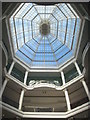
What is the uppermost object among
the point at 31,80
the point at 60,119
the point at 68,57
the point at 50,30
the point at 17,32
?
the point at 50,30

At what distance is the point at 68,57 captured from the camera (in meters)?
29.9

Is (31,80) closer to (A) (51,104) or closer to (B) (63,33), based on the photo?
(A) (51,104)

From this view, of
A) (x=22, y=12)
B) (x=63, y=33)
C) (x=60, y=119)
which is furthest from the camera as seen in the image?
(x=63, y=33)

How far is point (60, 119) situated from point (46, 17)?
15.4 metres

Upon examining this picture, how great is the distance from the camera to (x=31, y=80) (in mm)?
30703

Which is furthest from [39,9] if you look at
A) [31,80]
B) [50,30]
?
[31,80]

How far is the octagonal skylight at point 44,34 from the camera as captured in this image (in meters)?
26.5

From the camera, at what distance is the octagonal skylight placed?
26.5 metres

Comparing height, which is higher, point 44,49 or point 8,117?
point 44,49

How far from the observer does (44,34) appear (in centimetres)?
3138

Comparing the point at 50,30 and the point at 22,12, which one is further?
Answer: the point at 50,30

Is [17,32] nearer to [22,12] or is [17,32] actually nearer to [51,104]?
[22,12]

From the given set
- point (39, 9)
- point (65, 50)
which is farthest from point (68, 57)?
point (39, 9)

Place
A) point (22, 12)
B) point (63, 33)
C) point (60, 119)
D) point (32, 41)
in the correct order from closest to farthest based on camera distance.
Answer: point (60, 119) → point (22, 12) → point (63, 33) → point (32, 41)
